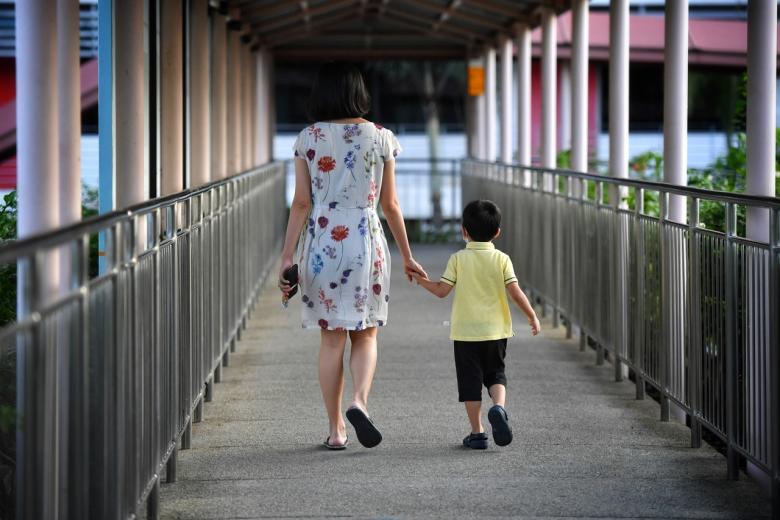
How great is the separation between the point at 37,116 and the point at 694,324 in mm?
2971

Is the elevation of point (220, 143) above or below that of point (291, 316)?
above

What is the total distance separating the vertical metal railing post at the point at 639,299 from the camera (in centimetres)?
699

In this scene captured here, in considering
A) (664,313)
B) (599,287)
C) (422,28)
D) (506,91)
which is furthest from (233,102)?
(664,313)

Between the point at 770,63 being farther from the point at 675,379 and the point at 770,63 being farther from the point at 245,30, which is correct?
the point at 245,30

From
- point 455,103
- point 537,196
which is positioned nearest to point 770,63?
point 537,196

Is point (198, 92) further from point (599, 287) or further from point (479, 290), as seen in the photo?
point (479, 290)

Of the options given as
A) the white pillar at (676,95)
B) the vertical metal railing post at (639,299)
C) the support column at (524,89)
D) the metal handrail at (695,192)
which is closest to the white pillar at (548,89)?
the support column at (524,89)

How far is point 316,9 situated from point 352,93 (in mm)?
11771

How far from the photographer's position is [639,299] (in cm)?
703

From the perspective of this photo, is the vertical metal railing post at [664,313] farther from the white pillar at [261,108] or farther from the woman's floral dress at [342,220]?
the white pillar at [261,108]

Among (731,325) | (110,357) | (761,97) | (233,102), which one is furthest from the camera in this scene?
(233,102)

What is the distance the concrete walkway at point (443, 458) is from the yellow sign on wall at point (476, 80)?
12395mm

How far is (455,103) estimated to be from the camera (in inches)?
1237

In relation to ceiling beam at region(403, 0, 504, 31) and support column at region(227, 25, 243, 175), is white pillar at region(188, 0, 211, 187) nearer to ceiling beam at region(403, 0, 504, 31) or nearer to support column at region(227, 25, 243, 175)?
support column at region(227, 25, 243, 175)
